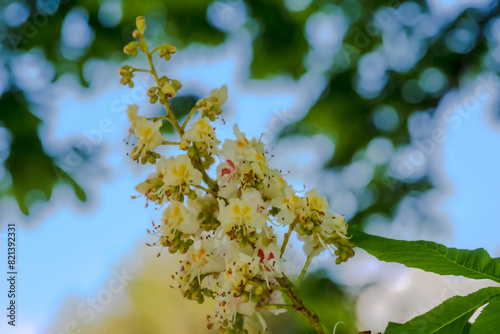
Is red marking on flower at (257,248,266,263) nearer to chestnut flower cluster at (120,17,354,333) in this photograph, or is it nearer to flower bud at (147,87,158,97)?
chestnut flower cluster at (120,17,354,333)

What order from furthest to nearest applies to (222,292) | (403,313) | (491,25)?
(403,313) → (491,25) → (222,292)

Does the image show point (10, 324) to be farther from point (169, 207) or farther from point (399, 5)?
point (399, 5)

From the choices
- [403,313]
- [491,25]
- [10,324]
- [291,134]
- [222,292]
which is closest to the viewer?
[222,292]

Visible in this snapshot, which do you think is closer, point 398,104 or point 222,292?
point 222,292

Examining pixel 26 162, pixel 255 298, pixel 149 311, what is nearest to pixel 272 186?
pixel 255 298

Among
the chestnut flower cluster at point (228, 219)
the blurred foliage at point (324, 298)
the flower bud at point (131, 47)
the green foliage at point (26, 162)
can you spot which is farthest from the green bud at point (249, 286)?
the blurred foliage at point (324, 298)

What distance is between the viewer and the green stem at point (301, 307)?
57 centimetres

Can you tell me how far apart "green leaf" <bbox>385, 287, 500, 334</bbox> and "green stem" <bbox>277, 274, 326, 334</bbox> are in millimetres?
69

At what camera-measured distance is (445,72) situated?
189cm

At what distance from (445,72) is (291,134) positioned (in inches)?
22.6

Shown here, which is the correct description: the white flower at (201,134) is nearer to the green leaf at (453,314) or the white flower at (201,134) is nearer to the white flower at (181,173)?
the white flower at (181,173)

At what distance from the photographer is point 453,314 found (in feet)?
1.81

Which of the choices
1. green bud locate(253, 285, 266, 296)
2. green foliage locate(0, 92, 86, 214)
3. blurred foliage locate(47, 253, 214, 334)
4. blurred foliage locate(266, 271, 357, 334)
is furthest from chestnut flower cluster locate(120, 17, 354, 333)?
blurred foliage locate(47, 253, 214, 334)

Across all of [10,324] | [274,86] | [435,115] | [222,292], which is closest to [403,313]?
[435,115]
